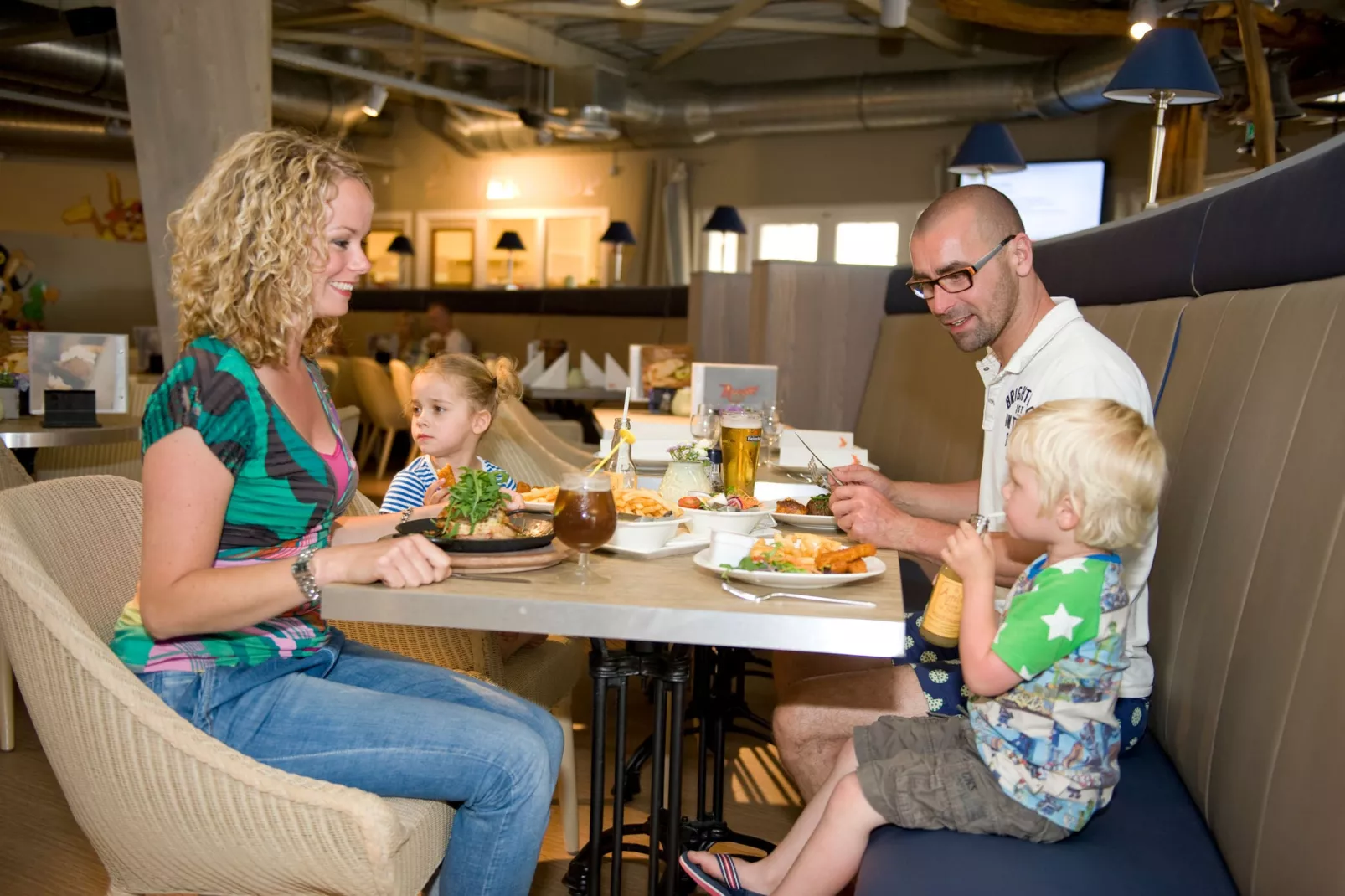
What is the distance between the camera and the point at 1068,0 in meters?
9.45

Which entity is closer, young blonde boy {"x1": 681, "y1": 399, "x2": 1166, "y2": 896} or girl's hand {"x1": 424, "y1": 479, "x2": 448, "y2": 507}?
young blonde boy {"x1": 681, "y1": 399, "x2": 1166, "y2": 896}

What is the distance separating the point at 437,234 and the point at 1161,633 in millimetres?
15256

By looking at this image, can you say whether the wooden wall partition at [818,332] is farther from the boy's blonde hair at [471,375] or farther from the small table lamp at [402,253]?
the small table lamp at [402,253]

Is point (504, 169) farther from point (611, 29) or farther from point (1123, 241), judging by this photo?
point (1123, 241)

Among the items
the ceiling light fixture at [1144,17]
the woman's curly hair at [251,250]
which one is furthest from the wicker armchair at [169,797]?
the ceiling light fixture at [1144,17]

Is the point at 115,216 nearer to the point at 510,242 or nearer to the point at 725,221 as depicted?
the point at 510,242

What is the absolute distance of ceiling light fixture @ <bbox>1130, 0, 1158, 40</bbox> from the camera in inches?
291

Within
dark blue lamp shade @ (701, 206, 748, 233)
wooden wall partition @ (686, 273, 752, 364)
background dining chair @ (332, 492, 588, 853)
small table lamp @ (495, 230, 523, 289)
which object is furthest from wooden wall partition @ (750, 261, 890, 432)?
small table lamp @ (495, 230, 523, 289)

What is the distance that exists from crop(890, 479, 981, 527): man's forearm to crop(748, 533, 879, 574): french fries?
102cm

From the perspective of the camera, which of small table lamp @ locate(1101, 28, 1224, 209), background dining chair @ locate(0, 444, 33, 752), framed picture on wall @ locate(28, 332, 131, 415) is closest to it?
background dining chair @ locate(0, 444, 33, 752)

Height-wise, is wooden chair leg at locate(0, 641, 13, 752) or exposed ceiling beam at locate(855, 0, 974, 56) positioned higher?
exposed ceiling beam at locate(855, 0, 974, 56)

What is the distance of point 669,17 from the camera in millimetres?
10602

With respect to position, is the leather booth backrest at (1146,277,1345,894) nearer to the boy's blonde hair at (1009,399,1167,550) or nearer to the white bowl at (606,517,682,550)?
the boy's blonde hair at (1009,399,1167,550)

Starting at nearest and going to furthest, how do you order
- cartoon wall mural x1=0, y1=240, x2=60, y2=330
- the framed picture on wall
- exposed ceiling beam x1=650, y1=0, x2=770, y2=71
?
the framed picture on wall, cartoon wall mural x1=0, y1=240, x2=60, y2=330, exposed ceiling beam x1=650, y1=0, x2=770, y2=71
